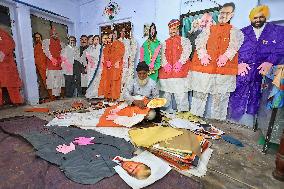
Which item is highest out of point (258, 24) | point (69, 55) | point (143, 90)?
point (258, 24)

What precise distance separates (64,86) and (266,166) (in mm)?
5602

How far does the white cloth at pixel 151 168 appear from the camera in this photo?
176 cm

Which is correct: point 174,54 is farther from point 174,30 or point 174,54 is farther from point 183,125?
point 183,125

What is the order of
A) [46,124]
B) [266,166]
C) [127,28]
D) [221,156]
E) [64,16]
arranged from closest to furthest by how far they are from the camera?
[266,166], [221,156], [46,124], [127,28], [64,16]

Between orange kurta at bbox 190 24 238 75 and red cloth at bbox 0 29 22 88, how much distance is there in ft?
14.7

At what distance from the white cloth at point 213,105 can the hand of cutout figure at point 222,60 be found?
22.8 inches

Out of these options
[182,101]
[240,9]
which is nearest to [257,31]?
[240,9]

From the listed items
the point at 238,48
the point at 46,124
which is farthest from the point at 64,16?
the point at 238,48

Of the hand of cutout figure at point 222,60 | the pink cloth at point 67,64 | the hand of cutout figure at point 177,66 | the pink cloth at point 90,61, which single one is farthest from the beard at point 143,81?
the pink cloth at point 67,64

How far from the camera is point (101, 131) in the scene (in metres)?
3.03

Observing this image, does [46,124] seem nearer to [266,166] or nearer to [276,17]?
[266,166]

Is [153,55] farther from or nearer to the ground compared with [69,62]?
farther from the ground

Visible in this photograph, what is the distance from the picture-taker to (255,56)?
3250mm

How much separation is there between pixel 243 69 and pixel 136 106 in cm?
205
